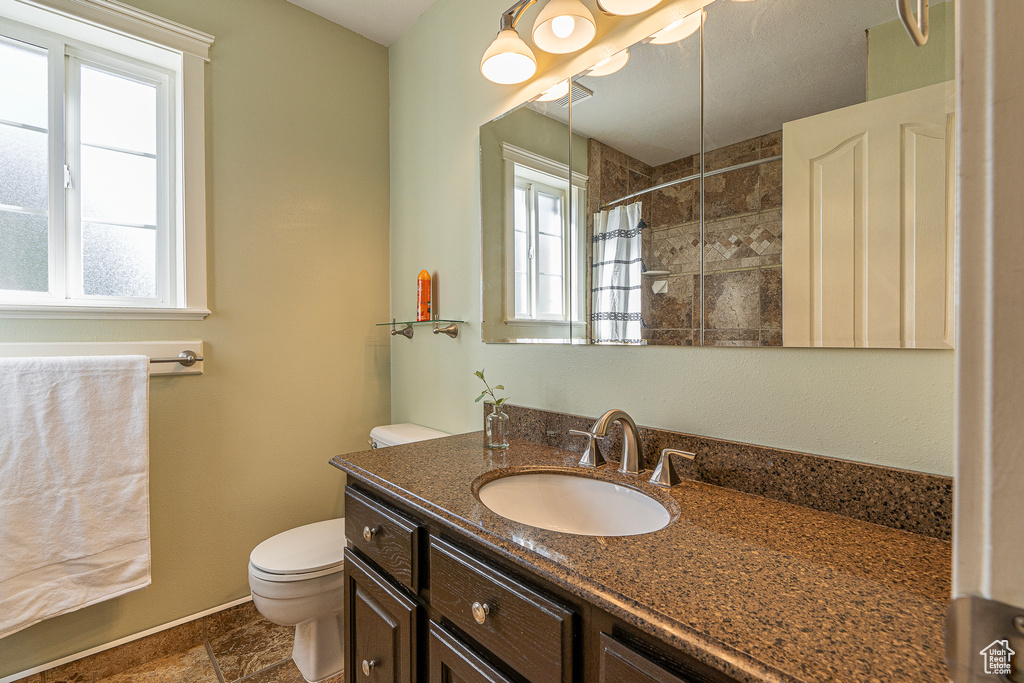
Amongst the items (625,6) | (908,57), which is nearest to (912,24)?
(908,57)

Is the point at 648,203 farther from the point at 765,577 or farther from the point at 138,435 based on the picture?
the point at 138,435

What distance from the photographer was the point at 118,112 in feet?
5.65

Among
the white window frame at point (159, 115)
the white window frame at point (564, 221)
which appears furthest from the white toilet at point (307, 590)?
the white window frame at point (564, 221)

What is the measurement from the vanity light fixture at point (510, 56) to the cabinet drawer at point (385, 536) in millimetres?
1292

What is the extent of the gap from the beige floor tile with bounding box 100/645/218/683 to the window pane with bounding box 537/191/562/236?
186 centimetres

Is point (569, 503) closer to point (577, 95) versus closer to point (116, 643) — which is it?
point (577, 95)

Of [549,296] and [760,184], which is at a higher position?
[760,184]

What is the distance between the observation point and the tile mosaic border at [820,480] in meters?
0.77

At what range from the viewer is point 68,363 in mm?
1438

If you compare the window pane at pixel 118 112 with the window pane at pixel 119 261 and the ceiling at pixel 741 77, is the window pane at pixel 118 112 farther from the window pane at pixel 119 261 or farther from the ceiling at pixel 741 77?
the ceiling at pixel 741 77

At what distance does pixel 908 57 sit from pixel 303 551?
2.01m

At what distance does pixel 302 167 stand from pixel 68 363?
1.08 meters

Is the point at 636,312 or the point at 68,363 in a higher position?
the point at 636,312

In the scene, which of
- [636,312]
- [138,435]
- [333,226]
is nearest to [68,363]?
[138,435]
